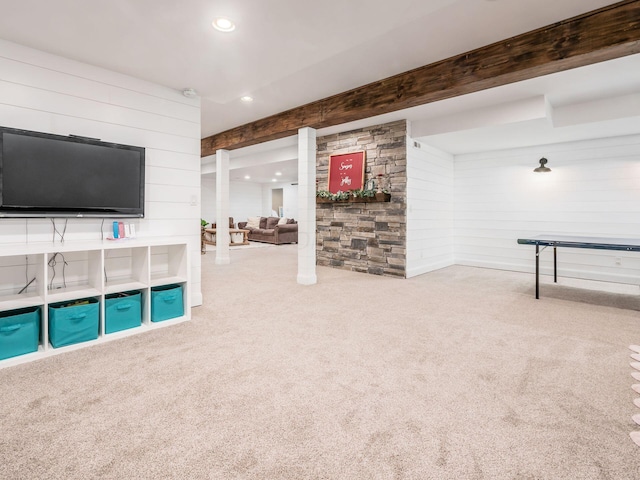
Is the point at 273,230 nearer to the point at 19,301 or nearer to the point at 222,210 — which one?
the point at 222,210

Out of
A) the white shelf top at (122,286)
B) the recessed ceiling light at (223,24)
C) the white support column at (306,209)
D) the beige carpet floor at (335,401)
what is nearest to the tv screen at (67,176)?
the white shelf top at (122,286)

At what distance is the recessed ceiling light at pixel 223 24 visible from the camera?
7.52 feet

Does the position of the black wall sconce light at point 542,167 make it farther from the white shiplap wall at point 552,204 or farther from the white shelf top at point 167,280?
the white shelf top at point 167,280

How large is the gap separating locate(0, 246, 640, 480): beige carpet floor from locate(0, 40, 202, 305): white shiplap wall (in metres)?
1.07

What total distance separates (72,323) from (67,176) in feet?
3.89

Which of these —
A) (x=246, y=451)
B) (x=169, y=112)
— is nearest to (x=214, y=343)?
(x=246, y=451)

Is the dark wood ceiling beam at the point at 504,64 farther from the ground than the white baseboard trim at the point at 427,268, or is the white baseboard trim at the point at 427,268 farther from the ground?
the dark wood ceiling beam at the point at 504,64

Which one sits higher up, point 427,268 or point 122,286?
point 122,286

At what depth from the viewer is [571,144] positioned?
17.1 feet

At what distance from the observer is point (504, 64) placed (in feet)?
8.93

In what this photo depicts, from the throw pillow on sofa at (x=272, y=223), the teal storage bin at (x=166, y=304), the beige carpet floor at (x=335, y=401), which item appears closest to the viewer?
the beige carpet floor at (x=335, y=401)

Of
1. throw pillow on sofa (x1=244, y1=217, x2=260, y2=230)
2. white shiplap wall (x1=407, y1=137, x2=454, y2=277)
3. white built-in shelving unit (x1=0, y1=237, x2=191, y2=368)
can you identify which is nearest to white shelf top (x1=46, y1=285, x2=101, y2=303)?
white built-in shelving unit (x1=0, y1=237, x2=191, y2=368)

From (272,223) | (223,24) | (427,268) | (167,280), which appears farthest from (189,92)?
(272,223)

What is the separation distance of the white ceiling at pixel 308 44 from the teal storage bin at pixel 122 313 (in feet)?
6.74
